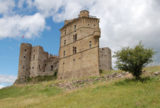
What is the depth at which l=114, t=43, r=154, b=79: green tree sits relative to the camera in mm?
20812

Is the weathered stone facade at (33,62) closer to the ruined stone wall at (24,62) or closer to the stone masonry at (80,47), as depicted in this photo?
the ruined stone wall at (24,62)

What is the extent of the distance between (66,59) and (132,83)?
27.5 meters

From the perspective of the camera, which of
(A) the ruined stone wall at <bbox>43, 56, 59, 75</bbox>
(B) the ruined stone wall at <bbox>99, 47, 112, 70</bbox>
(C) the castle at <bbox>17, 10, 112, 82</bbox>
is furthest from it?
(A) the ruined stone wall at <bbox>43, 56, 59, 75</bbox>

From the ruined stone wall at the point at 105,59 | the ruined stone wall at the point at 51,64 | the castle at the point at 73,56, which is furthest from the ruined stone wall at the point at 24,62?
the ruined stone wall at the point at 105,59

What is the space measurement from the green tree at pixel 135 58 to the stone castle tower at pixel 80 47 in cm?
1326

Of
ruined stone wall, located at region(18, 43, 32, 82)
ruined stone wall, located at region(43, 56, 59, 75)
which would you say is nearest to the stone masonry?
ruined stone wall, located at region(43, 56, 59, 75)

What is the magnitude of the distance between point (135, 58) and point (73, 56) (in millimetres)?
24120

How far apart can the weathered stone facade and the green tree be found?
35852mm

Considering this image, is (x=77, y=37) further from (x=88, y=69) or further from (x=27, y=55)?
(x=27, y=55)

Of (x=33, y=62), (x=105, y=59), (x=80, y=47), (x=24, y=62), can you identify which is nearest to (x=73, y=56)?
(x=80, y=47)

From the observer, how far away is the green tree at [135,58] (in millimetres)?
20812

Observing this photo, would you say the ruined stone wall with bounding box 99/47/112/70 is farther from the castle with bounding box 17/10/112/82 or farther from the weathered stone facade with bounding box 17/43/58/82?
the weathered stone facade with bounding box 17/43/58/82

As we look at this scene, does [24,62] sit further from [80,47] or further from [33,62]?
[80,47]

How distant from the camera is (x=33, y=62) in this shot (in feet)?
188
